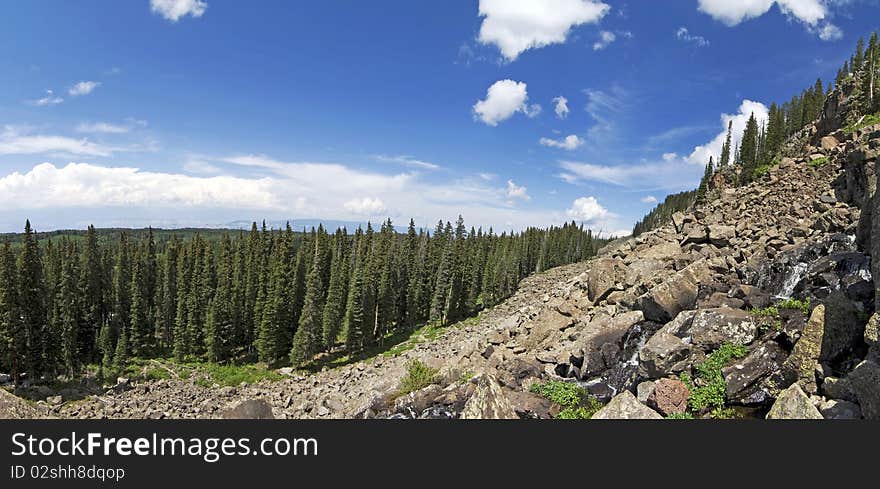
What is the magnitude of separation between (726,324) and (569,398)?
22.4 ft

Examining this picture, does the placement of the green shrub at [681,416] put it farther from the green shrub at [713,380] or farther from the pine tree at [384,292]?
the pine tree at [384,292]

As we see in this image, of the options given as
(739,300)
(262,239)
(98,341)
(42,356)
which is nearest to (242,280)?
(262,239)

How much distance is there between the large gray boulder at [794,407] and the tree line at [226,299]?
58753 mm

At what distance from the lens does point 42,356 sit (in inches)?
2165

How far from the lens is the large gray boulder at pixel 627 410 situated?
40.5 ft

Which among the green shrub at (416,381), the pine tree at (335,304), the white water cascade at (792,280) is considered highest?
the white water cascade at (792,280)

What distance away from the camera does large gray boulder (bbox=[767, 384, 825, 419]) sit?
10156 mm

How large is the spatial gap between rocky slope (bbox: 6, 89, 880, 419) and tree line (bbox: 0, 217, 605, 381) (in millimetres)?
27821

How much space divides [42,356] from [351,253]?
55438mm

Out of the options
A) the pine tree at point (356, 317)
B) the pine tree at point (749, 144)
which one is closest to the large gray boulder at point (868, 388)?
the pine tree at point (356, 317)

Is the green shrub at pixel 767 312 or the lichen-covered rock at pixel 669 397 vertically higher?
the green shrub at pixel 767 312

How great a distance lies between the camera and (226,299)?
6919 cm

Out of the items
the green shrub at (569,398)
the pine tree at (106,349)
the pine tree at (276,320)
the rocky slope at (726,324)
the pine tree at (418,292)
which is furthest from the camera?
the pine tree at (418,292)

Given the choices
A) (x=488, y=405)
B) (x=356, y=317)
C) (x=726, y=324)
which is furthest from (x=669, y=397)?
(x=356, y=317)
